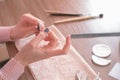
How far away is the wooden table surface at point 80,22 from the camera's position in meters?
0.78

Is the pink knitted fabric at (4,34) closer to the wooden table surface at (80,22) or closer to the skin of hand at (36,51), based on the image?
the wooden table surface at (80,22)

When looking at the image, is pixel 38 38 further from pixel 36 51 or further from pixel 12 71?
pixel 12 71

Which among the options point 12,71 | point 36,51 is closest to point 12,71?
point 12,71

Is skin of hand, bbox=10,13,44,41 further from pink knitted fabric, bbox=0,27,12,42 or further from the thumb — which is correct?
the thumb

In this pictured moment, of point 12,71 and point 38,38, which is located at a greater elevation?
point 38,38

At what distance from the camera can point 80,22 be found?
91cm

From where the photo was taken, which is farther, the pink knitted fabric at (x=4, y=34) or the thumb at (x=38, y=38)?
the pink knitted fabric at (x=4, y=34)

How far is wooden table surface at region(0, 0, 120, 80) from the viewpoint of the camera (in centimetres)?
78

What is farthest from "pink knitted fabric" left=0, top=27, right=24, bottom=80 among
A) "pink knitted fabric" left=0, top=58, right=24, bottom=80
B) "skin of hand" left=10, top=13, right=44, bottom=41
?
"skin of hand" left=10, top=13, right=44, bottom=41

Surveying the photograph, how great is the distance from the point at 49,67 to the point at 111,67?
0.72 feet

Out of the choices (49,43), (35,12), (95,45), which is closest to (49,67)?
(49,43)

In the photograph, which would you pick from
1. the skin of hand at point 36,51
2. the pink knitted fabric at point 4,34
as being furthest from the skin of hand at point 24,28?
the skin of hand at point 36,51

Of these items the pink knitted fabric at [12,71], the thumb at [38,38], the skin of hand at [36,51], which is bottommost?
the pink knitted fabric at [12,71]

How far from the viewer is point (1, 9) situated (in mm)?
1003
